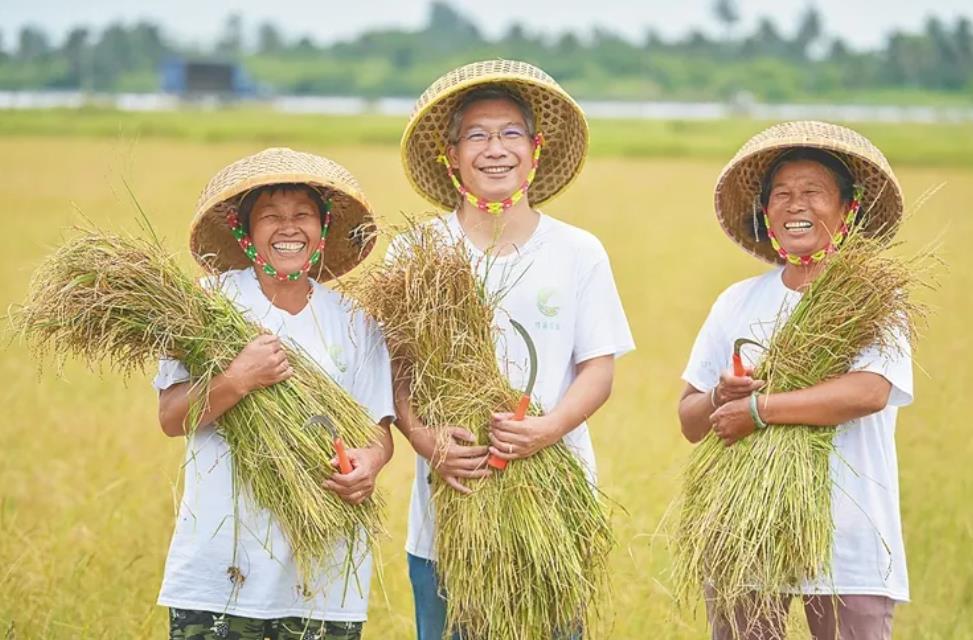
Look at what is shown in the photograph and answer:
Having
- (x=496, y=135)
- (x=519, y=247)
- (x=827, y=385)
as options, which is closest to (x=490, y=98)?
(x=496, y=135)

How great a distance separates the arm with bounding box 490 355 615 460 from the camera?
131 inches

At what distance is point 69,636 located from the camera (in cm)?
412

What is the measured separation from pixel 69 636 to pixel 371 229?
1603 millimetres

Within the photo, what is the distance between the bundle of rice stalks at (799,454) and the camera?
323cm

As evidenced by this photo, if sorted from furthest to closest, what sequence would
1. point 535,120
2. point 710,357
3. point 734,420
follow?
point 535,120, point 710,357, point 734,420

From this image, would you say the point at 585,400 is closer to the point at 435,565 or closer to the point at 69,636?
the point at 435,565

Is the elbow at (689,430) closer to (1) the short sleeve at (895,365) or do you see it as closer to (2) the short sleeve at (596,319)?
(2) the short sleeve at (596,319)

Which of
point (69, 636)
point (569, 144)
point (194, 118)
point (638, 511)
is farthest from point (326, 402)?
point (194, 118)

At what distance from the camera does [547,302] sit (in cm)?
343

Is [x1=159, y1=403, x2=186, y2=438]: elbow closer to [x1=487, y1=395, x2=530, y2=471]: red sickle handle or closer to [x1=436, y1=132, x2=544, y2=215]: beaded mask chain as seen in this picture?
[x1=487, y1=395, x2=530, y2=471]: red sickle handle

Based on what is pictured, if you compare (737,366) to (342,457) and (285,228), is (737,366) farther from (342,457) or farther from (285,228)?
(285,228)

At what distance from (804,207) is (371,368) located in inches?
46.9

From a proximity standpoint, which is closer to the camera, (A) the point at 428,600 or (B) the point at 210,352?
(B) the point at 210,352

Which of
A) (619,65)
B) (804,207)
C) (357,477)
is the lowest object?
(357,477)
